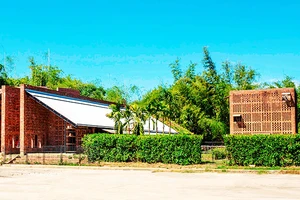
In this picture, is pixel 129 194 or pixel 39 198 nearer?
pixel 39 198

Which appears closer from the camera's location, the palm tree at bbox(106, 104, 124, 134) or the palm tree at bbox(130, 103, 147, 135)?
the palm tree at bbox(130, 103, 147, 135)

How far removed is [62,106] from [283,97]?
19.1 metres

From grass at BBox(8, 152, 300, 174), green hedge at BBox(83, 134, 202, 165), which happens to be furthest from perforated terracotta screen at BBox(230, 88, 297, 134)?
green hedge at BBox(83, 134, 202, 165)

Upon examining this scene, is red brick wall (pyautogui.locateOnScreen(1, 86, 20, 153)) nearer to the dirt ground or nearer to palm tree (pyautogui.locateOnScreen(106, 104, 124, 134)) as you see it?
palm tree (pyautogui.locateOnScreen(106, 104, 124, 134))

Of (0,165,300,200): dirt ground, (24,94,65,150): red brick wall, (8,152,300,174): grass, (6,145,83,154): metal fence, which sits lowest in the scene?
(8,152,300,174): grass

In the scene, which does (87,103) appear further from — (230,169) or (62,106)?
(230,169)

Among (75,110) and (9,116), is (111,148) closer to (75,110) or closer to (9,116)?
(75,110)

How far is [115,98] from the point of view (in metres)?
94.4

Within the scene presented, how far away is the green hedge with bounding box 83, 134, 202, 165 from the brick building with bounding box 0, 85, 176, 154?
4.01 metres

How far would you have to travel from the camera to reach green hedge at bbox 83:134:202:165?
3097 centimetres

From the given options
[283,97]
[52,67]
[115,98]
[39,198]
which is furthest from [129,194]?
[52,67]

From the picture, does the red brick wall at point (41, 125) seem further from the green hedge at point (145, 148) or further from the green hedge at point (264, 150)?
the green hedge at point (264, 150)

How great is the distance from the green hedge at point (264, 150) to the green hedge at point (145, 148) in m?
2.67

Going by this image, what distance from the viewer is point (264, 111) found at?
37.3 meters
